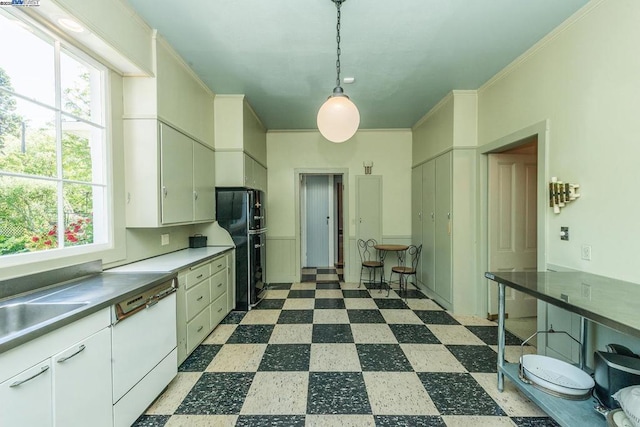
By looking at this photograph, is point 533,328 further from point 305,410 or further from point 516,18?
point 516,18

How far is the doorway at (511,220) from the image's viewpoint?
3.45 meters

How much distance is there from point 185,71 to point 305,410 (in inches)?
132

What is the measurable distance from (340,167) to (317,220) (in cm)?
185

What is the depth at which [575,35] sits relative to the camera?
216cm

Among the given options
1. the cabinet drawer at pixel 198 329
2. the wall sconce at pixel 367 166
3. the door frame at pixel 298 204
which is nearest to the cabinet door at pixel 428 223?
the wall sconce at pixel 367 166

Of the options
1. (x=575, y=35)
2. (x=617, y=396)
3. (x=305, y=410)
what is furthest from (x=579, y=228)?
(x=305, y=410)

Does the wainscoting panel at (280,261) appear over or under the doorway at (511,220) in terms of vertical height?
under

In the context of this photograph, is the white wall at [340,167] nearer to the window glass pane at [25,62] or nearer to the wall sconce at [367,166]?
the wall sconce at [367,166]

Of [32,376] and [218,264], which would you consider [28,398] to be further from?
[218,264]

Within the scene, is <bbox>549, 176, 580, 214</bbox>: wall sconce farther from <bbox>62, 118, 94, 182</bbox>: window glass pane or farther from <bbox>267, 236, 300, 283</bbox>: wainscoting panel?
<bbox>267, 236, 300, 283</bbox>: wainscoting panel

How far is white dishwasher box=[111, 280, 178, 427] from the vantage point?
1585mm

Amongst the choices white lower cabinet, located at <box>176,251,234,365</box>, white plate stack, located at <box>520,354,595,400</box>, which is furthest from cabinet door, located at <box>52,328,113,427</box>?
white plate stack, located at <box>520,354,595,400</box>

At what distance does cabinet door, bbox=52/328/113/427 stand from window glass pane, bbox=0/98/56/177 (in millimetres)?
1104

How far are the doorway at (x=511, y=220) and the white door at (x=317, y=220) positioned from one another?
376 centimetres
